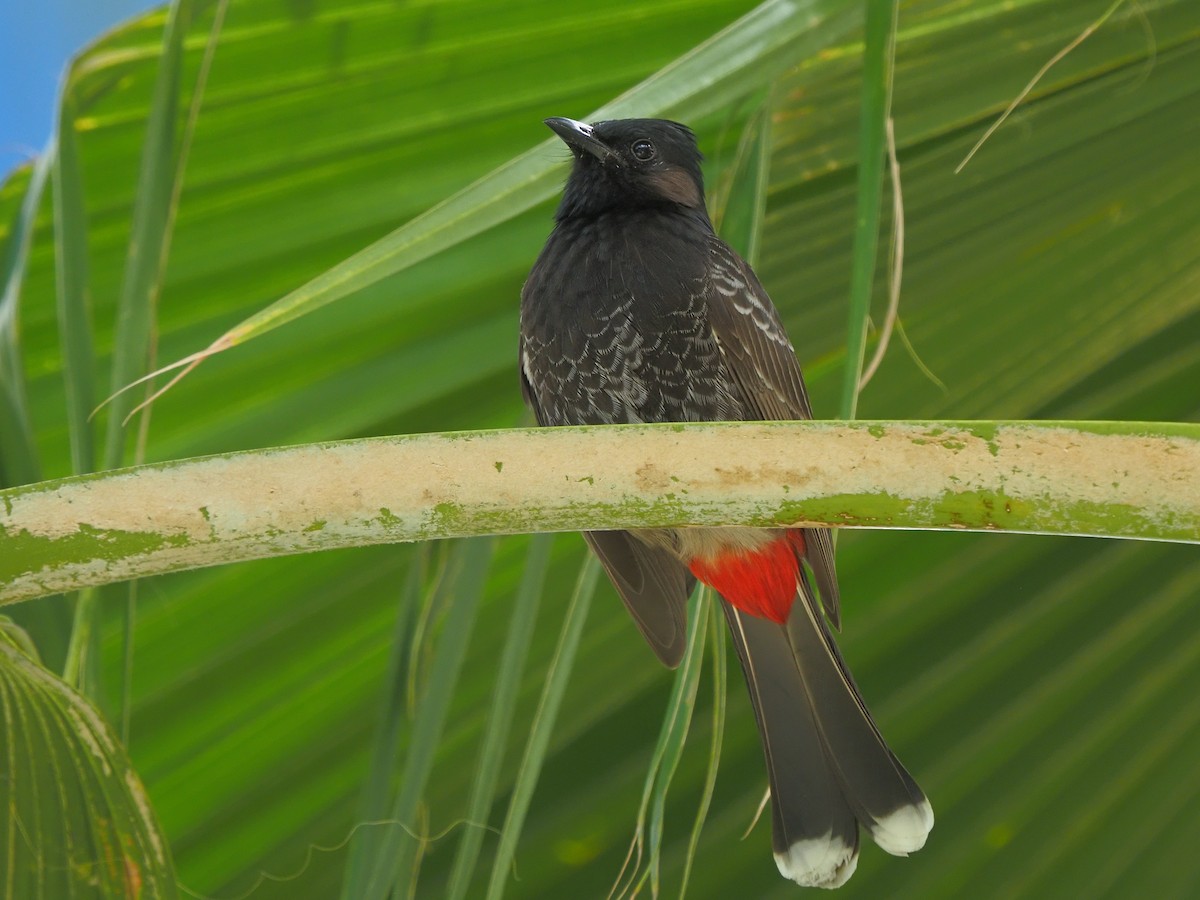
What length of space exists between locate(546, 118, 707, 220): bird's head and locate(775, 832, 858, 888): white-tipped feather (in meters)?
0.96

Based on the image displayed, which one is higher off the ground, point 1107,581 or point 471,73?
point 471,73

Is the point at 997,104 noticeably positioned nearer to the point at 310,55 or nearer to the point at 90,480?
the point at 310,55

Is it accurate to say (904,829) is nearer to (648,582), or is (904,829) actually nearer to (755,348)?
(648,582)

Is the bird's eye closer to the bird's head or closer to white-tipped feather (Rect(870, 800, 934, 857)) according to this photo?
the bird's head

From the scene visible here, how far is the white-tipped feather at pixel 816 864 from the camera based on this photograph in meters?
1.35

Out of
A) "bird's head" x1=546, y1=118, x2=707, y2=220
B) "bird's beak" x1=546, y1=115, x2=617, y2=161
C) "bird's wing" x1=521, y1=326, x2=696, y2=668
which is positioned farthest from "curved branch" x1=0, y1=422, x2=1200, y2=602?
"bird's head" x1=546, y1=118, x2=707, y2=220

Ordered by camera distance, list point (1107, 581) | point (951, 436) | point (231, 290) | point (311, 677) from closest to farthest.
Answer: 1. point (951, 436)
2. point (1107, 581)
3. point (311, 677)
4. point (231, 290)

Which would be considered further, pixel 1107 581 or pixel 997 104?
pixel 997 104

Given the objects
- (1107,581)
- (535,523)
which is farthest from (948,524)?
(1107,581)

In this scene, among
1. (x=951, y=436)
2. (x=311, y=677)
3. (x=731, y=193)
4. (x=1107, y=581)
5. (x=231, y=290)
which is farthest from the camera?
(x=231, y=290)

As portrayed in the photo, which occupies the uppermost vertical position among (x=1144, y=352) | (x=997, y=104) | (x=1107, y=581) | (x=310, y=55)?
(x=310, y=55)

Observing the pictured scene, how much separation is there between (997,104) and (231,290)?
3.34 ft

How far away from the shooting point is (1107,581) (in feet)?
4.61

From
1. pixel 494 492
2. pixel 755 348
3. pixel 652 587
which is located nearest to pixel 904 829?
pixel 652 587
